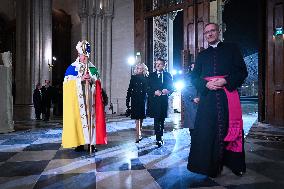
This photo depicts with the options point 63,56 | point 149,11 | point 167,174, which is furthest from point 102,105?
point 63,56

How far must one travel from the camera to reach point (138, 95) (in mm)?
6297

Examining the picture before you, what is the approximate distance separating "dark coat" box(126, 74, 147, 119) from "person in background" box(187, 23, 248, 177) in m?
2.69

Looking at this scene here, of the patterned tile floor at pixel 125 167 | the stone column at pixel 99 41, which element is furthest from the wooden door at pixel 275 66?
the stone column at pixel 99 41

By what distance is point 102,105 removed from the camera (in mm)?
5277

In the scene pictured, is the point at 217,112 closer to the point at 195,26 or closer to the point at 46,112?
the point at 195,26

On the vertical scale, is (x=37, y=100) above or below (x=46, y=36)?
below

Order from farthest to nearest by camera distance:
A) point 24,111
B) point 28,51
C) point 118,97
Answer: point 118,97
point 28,51
point 24,111

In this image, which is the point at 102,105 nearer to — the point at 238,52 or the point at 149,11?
the point at 238,52

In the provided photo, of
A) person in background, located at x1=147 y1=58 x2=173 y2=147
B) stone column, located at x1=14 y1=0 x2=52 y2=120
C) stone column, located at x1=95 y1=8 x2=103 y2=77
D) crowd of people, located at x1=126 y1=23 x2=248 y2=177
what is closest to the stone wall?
stone column, located at x1=95 y1=8 x2=103 y2=77

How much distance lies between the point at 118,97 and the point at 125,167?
10052 mm

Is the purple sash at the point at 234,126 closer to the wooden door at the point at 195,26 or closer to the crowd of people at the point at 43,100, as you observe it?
the wooden door at the point at 195,26

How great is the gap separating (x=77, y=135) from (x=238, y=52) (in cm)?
284

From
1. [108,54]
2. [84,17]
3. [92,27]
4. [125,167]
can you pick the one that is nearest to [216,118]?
[125,167]

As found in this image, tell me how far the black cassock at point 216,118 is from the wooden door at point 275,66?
6.11 metres
